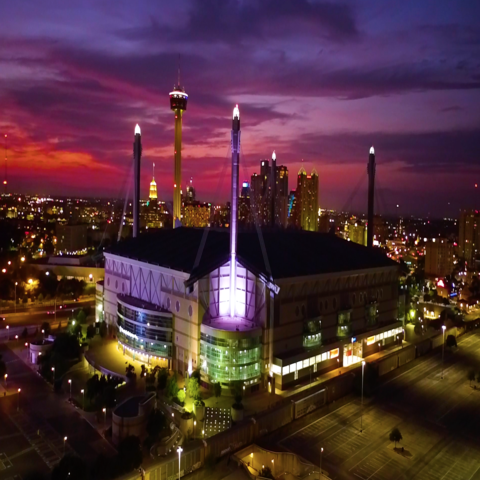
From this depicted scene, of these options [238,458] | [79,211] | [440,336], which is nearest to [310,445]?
[238,458]

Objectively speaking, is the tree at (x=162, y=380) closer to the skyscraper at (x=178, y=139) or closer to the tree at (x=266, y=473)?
the tree at (x=266, y=473)

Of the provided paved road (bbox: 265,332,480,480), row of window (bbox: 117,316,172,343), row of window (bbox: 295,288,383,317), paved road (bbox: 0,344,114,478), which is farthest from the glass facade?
paved road (bbox: 0,344,114,478)

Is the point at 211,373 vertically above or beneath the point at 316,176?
beneath

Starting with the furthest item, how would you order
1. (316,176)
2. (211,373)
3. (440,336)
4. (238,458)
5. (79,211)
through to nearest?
1. (79,211)
2. (316,176)
3. (440,336)
4. (211,373)
5. (238,458)

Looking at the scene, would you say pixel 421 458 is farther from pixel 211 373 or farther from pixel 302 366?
pixel 211 373

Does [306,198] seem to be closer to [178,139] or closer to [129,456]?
[178,139]

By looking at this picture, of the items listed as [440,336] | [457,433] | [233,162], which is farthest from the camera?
[440,336]
